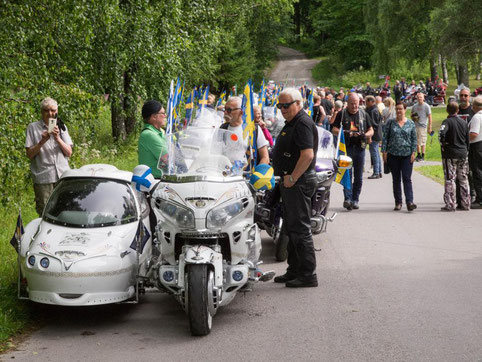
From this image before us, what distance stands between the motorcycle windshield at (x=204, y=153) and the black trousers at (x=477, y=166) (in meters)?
7.87

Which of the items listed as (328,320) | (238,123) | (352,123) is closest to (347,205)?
(352,123)

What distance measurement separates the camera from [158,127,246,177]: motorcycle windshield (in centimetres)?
740

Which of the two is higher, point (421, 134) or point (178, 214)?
point (421, 134)

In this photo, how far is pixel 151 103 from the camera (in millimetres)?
9203

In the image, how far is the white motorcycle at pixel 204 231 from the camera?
260 inches

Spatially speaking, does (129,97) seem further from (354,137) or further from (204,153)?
(204,153)

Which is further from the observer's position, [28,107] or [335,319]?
[28,107]

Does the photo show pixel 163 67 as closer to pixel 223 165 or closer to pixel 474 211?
pixel 474 211

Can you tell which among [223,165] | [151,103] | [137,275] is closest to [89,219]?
[137,275]

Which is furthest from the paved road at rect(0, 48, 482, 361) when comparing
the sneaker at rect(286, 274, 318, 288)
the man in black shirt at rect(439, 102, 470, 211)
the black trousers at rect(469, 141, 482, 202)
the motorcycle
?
the black trousers at rect(469, 141, 482, 202)

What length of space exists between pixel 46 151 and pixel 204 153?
288cm

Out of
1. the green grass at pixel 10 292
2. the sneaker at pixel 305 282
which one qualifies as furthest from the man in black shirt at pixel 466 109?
the green grass at pixel 10 292

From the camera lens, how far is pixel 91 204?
7785mm

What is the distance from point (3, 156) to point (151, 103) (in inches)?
84.5
